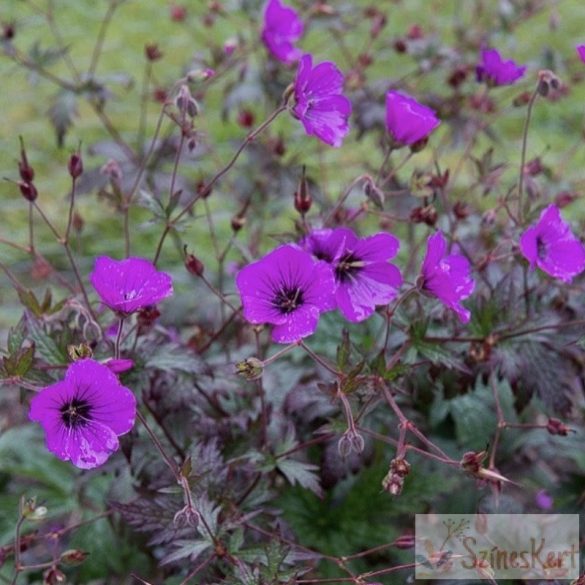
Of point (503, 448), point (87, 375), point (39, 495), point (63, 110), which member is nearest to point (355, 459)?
point (503, 448)

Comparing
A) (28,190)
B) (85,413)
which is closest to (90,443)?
(85,413)

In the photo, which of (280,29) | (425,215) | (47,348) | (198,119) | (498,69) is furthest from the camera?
(198,119)

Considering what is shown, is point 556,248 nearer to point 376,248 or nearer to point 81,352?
point 376,248

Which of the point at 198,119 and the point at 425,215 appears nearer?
the point at 425,215

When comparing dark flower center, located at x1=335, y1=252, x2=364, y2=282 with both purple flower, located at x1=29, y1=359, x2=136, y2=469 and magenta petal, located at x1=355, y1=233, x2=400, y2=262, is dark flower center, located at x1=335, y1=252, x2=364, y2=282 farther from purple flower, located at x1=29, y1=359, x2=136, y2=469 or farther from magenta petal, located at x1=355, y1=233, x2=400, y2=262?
purple flower, located at x1=29, y1=359, x2=136, y2=469

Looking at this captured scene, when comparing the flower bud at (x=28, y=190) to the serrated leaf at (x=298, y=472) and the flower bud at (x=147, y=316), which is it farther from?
the serrated leaf at (x=298, y=472)

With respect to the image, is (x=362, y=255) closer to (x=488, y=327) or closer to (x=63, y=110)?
(x=488, y=327)
